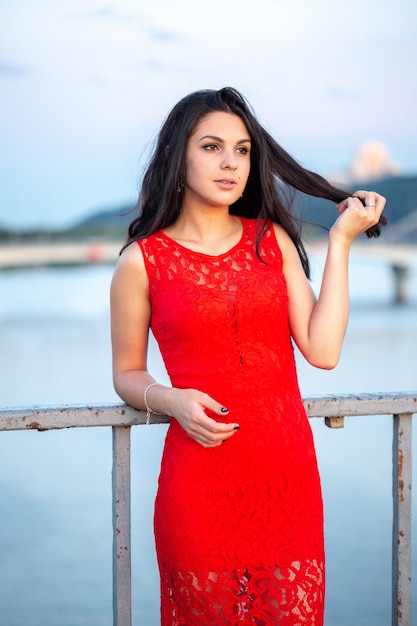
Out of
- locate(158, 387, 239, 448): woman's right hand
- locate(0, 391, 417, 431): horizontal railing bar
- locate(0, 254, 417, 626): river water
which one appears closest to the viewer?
locate(158, 387, 239, 448): woman's right hand

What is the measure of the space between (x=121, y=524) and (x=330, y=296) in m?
0.60

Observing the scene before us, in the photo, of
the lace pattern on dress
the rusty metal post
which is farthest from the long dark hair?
the lace pattern on dress

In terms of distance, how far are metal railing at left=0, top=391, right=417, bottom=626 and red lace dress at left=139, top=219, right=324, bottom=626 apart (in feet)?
0.32

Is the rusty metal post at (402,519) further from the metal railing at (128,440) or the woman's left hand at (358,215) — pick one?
the woman's left hand at (358,215)

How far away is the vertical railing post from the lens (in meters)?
1.58

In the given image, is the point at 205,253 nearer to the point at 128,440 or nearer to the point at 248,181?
the point at 248,181

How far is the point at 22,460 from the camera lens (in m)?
10.6

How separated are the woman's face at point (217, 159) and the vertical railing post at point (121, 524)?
0.49 metres

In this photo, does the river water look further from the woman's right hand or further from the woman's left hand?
the woman's right hand

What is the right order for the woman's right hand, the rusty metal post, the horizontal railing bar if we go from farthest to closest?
the rusty metal post
the horizontal railing bar
the woman's right hand

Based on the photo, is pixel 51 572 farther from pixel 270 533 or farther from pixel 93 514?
pixel 270 533

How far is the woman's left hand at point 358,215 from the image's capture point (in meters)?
1.57

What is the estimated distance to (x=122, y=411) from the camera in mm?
1563

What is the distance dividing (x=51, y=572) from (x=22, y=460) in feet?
11.6
